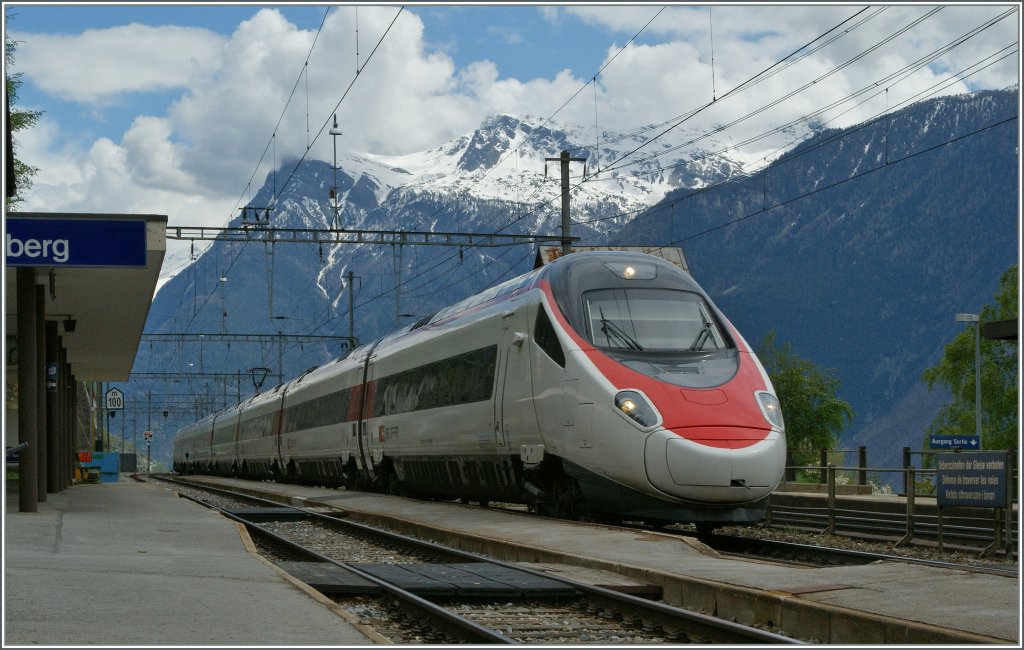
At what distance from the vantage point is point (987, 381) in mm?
61531

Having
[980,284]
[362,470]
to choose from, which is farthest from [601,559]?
[980,284]

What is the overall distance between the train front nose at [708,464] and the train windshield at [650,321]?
1759mm

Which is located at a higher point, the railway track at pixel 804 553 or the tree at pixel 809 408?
the tree at pixel 809 408

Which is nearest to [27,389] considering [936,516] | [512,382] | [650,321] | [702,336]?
[512,382]

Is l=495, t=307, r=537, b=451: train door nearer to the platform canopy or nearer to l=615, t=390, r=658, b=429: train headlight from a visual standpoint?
l=615, t=390, r=658, b=429: train headlight

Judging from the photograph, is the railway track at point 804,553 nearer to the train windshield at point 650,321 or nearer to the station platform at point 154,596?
the train windshield at point 650,321

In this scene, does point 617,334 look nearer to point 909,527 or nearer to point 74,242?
point 909,527

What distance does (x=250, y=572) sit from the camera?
10969 millimetres

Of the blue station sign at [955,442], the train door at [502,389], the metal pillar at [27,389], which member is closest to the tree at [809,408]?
the blue station sign at [955,442]

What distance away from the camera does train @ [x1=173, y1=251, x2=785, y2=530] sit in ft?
46.8

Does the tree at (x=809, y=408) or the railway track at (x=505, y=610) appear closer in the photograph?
the railway track at (x=505, y=610)

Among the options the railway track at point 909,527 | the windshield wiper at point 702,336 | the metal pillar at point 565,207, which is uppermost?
the metal pillar at point 565,207

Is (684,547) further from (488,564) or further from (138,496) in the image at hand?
(138,496)

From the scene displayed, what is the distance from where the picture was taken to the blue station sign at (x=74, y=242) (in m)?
17.6
